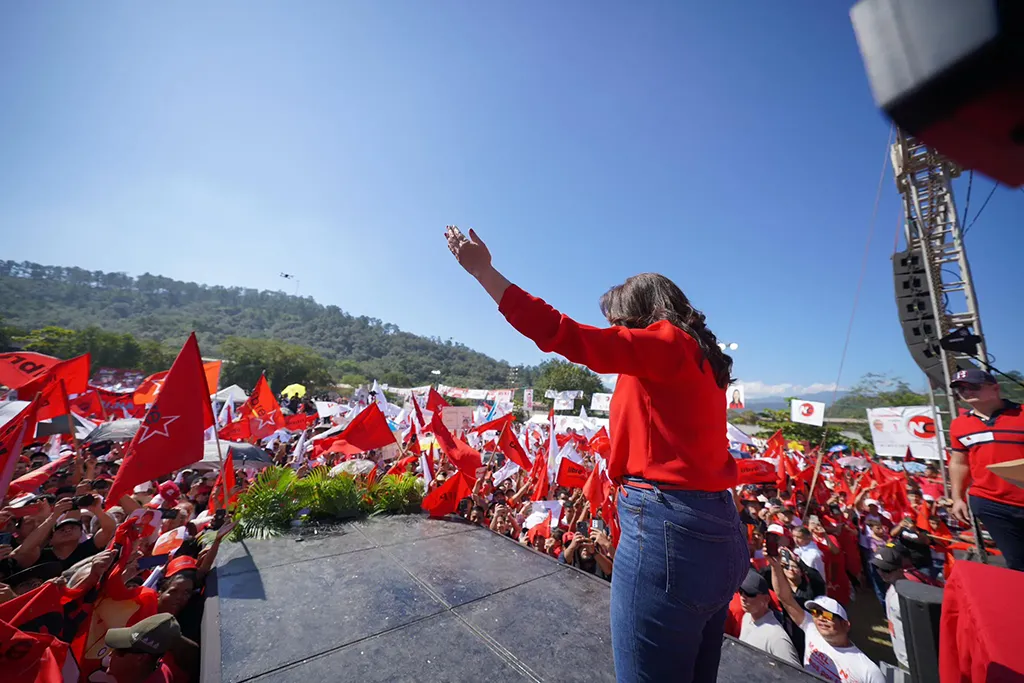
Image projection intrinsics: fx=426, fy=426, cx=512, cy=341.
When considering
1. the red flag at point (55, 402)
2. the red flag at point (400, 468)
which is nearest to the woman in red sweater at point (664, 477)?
the red flag at point (400, 468)

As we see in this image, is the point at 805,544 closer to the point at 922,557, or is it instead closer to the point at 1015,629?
the point at 922,557

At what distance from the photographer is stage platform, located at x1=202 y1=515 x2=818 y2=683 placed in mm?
2342

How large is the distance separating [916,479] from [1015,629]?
14.1 m

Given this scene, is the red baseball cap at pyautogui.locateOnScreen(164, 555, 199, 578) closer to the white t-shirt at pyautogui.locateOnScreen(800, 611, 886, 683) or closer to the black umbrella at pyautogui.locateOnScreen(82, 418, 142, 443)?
the white t-shirt at pyautogui.locateOnScreen(800, 611, 886, 683)

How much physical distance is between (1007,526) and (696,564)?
313 centimetres

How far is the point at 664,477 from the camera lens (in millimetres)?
1407

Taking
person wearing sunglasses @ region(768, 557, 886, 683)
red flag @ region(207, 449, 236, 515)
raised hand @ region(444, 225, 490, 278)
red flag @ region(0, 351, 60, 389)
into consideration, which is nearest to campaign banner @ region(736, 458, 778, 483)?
person wearing sunglasses @ region(768, 557, 886, 683)

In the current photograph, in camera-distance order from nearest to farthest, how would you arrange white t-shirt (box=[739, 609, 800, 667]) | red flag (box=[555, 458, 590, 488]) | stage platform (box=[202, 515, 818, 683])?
stage platform (box=[202, 515, 818, 683])
white t-shirt (box=[739, 609, 800, 667])
red flag (box=[555, 458, 590, 488])

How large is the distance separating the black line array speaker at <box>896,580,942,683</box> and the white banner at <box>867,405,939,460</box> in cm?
1393

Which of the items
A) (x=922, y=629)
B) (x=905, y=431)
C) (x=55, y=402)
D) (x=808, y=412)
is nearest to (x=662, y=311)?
(x=922, y=629)

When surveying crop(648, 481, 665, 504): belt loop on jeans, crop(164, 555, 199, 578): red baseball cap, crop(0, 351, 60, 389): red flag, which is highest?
crop(648, 481, 665, 504): belt loop on jeans

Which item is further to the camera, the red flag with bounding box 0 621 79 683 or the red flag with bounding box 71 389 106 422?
the red flag with bounding box 71 389 106 422

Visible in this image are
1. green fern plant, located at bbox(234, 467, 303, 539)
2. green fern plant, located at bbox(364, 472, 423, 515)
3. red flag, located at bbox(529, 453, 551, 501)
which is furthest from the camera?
red flag, located at bbox(529, 453, 551, 501)

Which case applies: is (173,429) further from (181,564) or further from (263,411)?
(263,411)
